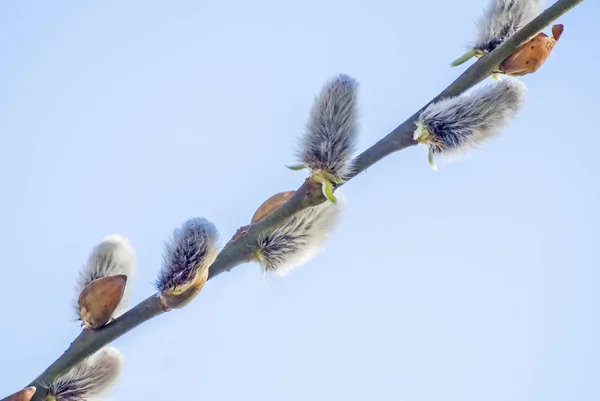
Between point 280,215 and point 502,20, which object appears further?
point 502,20

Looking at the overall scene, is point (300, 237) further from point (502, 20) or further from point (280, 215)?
point (502, 20)

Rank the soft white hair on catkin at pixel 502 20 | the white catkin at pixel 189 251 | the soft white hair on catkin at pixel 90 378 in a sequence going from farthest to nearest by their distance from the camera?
the soft white hair on catkin at pixel 502 20, the soft white hair on catkin at pixel 90 378, the white catkin at pixel 189 251

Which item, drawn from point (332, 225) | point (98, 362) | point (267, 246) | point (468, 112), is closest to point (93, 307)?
point (98, 362)

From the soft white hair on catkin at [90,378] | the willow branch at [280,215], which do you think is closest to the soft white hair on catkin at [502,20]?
the willow branch at [280,215]

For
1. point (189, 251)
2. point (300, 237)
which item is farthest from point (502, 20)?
point (189, 251)

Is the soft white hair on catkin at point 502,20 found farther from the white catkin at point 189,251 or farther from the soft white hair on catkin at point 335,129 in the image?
the white catkin at point 189,251

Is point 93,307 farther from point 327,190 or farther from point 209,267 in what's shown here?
point 327,190

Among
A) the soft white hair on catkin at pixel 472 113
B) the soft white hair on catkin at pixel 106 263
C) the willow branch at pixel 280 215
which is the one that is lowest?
the soft white hair on catkin at pixel 472 113
